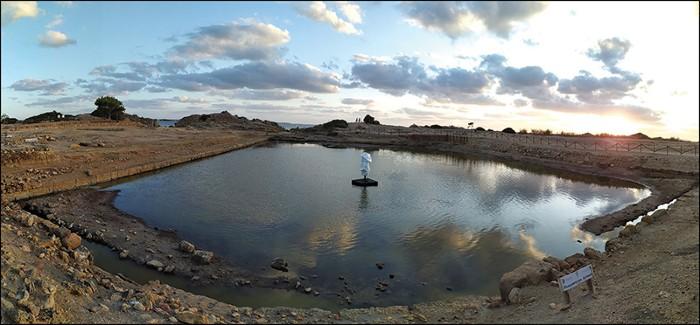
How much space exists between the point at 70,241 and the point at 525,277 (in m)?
14.6

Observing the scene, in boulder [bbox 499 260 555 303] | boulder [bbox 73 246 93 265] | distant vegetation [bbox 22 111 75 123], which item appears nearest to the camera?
boulder [bbox 499 260 555 303]

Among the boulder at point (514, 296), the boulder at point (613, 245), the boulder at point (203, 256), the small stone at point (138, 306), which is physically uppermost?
the boulder at point (613, 245)

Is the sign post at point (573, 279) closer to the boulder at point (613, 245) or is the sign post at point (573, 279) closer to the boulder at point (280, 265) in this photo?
the boulder at point (613, 245)

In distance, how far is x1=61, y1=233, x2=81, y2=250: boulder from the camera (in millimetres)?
13289

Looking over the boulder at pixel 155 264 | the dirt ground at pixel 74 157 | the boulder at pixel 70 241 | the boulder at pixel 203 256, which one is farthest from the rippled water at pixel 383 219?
the boulder at pixel 70 241

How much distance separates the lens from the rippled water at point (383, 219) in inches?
573

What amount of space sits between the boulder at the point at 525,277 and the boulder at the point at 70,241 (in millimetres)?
13715

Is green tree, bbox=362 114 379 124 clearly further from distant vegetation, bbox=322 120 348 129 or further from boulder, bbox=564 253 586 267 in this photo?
boulder, bbox=564 253 586 267

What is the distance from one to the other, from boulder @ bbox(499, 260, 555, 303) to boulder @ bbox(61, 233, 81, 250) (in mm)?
13715

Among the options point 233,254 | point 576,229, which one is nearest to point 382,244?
point 233,254

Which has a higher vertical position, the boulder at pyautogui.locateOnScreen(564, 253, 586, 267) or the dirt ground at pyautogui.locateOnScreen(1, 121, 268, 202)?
the dirt ground at pyautogui.locateOnScreen(1, 121, 268, 202)

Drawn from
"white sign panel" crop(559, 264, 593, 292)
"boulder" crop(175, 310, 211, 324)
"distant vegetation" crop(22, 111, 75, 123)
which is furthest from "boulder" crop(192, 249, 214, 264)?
"distant vegetation" crop(22, 111, 75, 123)

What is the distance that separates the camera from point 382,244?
1741 centimetres

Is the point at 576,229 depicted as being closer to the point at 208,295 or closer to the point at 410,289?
the point at 410,289
